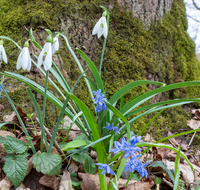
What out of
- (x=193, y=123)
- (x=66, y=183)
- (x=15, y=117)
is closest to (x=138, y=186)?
(x=66, y=183)

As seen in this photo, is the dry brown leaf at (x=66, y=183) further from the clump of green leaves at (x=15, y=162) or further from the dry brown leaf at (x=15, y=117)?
the dry brown leaf at (x=15, y=117)

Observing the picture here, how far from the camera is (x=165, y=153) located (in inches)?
68.1

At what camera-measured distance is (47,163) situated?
933 millimetres

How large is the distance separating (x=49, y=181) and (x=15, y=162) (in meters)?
0.21

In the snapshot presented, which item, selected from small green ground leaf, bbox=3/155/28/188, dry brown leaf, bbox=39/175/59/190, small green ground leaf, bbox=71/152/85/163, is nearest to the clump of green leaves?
small green ground leaf, bbox=3/155/28/188

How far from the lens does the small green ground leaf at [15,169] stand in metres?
0.87

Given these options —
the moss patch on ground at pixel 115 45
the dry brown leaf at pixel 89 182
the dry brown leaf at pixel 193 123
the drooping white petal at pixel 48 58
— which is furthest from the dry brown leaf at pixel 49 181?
the dry brown leaf at pixel 193 123

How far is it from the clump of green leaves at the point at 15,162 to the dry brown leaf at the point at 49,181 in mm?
109

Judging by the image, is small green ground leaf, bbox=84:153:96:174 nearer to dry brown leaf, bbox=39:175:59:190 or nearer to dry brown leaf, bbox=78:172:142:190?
dry brown leaf, bbox=78:172:142:190

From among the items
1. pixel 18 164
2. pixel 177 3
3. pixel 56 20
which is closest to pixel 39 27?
pixel 56 20

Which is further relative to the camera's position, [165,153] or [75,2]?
[75,2]

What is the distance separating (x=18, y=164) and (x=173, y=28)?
2741mm

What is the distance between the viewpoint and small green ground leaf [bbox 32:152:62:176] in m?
0.91

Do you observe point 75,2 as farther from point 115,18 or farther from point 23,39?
point 23,39
